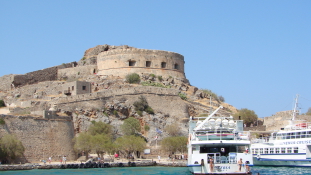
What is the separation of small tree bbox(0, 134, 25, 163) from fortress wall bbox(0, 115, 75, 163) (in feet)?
3.52

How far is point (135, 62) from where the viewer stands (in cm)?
6106

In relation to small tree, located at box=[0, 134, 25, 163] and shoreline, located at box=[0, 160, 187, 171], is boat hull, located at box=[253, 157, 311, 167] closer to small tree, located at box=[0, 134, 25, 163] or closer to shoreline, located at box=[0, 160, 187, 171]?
shoreline, located at box=[0, 160, 187, 171]

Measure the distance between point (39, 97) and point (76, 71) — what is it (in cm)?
955

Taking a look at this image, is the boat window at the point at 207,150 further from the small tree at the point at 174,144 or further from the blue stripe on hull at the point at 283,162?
the small tree at the point at 174,144

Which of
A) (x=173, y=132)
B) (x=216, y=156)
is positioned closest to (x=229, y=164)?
(x=216, y=156)

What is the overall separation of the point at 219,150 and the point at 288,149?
11036mm

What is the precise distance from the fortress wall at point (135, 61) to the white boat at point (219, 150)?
28.7m

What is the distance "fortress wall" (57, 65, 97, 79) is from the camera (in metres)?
62.2

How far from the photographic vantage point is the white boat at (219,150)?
2975 cm

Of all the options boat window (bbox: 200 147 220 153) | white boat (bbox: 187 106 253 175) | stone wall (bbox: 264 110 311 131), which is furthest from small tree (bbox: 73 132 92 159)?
stone wall (bbox: 264 110 311 131)

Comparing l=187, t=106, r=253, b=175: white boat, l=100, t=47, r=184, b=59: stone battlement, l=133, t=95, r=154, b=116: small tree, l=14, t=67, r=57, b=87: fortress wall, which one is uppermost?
l=100, t=47, r=184, b=59: stone battlement

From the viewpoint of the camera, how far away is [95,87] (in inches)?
2154

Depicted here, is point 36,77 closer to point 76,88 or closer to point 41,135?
point 76,88

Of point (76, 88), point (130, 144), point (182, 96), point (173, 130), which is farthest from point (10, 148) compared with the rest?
point (182, 96)
